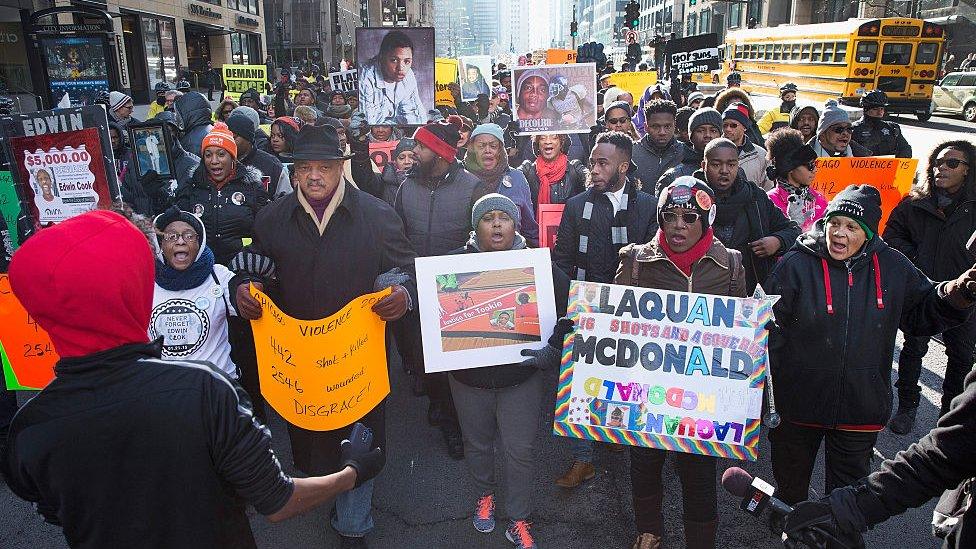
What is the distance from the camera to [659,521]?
3.41 m

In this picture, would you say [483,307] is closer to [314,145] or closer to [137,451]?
[314,145]

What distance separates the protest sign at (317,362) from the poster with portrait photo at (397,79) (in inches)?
164

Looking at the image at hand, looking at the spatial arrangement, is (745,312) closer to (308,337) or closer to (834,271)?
(834,271)

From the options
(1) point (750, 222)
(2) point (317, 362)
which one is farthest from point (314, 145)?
(1) point (750, 222)

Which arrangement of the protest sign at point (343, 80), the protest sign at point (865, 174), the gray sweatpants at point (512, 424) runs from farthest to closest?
the protest sign at point (343, 80) → the protest sign at point (865, 174) → the gray sweatpants at point (512, 424)

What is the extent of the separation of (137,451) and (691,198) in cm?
254

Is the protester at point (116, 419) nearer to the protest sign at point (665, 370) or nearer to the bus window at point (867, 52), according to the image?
the protest sign at point (665, 370)

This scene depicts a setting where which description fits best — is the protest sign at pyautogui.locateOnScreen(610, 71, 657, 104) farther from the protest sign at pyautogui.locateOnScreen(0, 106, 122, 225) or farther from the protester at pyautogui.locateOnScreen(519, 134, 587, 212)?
the protest sign at pyautogui.locateOnScreen(0, 106, 122, 225)

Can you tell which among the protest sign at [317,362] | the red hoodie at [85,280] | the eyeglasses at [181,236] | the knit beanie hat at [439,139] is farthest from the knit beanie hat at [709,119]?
the red hoodie at [85,280]

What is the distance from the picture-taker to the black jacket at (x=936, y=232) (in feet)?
15.4

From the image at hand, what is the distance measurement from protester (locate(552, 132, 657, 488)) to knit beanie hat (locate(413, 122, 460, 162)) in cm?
109

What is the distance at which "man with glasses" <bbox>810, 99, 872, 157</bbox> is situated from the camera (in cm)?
673

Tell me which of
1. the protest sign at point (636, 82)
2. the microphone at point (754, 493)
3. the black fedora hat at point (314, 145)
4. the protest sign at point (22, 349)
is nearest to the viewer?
the microphone at point (754, 493)

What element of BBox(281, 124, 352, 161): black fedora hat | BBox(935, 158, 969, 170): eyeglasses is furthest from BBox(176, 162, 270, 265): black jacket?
BBox(935, 158, 969, 170): eyeglasses
